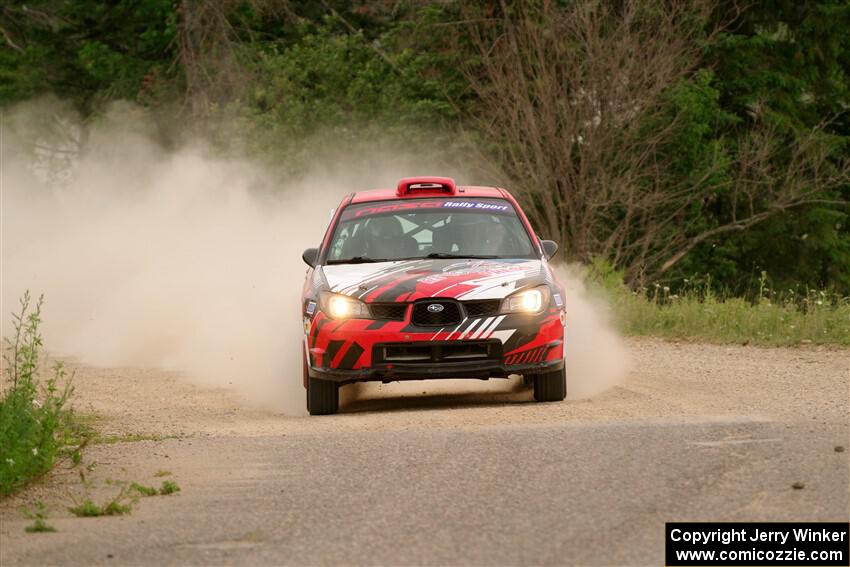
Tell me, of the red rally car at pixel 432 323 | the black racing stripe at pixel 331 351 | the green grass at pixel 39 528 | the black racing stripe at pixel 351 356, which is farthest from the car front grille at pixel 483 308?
the green grass at pixel 39 528

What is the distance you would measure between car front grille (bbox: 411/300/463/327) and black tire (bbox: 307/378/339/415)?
93cm

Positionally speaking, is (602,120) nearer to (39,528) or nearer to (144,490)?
Answer: (144,490)

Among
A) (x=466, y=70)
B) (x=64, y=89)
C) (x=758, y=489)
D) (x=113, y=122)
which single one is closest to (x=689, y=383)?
(x=758, y=489)

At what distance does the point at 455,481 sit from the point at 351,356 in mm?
3754

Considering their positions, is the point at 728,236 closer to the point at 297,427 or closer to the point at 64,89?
the point at 64,89

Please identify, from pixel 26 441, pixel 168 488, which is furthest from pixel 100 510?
pixel 26 441

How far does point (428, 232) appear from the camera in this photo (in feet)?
45.4

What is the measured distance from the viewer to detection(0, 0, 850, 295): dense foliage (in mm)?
28656

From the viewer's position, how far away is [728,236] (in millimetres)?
36031

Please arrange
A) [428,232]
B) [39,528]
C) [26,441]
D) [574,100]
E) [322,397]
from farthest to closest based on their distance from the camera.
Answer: [574,100], [428,232], [322,397], [26,441], [39,528]

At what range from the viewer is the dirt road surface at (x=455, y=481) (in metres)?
7.44

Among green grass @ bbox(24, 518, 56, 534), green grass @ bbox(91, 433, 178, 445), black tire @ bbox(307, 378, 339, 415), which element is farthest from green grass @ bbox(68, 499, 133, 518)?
black tire @ bbox(307, 378, 339, 415)

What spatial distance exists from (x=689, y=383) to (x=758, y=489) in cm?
652

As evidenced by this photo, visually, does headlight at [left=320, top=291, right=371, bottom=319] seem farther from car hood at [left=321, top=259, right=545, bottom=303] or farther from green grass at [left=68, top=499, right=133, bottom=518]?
green grass at [left=68, top=499, right=133, bottom=518]
